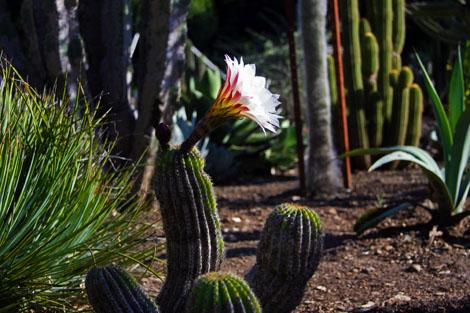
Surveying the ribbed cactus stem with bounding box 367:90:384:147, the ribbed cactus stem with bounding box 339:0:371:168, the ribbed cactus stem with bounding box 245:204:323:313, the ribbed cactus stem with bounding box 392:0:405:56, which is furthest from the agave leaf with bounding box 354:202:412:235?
the ribbed cactus stem with bounding box 392:0:405:56

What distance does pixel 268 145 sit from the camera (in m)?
6.29

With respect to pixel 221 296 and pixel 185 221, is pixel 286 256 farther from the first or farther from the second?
pixel 221 296

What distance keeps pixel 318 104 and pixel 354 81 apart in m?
1.27

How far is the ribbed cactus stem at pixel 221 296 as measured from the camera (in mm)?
1557

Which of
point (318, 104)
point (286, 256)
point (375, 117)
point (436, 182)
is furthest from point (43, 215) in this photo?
point (375, 117)

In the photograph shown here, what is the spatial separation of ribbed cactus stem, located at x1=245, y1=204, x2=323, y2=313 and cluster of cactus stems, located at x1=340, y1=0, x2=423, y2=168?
166 inches

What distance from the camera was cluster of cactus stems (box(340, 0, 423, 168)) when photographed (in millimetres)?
6109

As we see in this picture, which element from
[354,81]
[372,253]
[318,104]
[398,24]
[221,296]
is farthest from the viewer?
[398,24]

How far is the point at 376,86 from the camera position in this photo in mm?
6367

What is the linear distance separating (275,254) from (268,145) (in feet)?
13.9

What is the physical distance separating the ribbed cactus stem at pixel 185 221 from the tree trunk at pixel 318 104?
9.92 ft

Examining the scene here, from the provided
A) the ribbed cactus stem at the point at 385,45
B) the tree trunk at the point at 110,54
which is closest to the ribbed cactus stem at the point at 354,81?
the ribbed cactus stem at the point at 385,45

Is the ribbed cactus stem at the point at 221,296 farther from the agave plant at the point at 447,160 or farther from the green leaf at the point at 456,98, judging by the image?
the green leaf at the point at 456,98

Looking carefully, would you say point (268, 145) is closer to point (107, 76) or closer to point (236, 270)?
point (107, 76)
